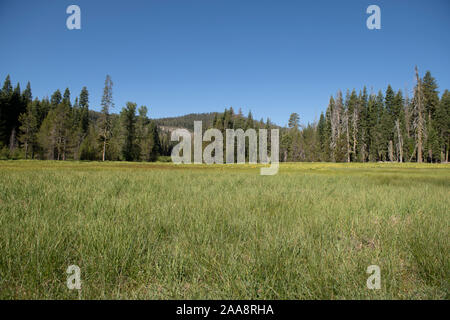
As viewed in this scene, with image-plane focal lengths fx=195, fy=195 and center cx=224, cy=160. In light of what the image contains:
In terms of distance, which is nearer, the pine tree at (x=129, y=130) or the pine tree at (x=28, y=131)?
the pine tree at (x=28, y=131)

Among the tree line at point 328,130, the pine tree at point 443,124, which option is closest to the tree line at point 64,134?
the tree line at point 328,130

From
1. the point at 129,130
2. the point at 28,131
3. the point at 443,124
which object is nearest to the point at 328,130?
the point at 443,124

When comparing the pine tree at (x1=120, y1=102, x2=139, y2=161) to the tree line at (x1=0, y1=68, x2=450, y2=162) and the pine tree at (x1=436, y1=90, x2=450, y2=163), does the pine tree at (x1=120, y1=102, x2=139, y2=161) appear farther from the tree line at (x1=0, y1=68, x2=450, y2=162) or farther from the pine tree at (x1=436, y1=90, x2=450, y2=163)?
the pine tree at (x1=436, y1=90, x2=450, y2=163)

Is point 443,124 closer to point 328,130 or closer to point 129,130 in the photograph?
point 328,130

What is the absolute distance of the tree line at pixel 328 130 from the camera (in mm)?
47031

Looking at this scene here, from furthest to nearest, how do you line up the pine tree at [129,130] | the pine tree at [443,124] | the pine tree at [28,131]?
the pine tree at [129,130], the pine tree at [443,124], the pine tree at [28,131]

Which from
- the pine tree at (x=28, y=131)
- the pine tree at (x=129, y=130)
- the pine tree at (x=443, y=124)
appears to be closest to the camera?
the pine tree at (x=28, y=131)

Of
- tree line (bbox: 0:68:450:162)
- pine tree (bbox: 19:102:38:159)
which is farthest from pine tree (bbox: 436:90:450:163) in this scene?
pine tree (bbox: 19:102:38:159)

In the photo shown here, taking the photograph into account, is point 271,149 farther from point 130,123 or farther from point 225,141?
point 130,123

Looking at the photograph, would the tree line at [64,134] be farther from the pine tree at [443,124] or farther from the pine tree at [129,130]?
the pine tree at [443,124]

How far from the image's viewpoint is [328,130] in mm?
67000

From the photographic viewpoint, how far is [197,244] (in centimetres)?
275
